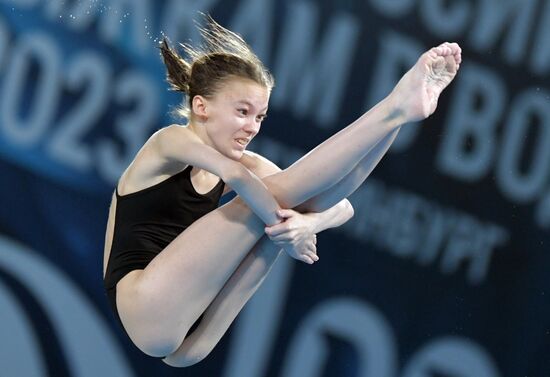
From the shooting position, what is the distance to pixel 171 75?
117 inches

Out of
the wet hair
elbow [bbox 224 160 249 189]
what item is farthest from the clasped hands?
the wet hair

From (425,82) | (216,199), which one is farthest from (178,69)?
(425,82)

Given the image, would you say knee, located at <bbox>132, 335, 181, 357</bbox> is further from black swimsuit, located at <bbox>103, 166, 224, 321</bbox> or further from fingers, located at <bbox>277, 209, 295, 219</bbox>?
fingers, located at <bbox>277, 209, 295, 219</bbox>

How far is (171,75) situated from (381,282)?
1855 millimetres

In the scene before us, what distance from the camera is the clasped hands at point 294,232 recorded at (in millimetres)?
2660

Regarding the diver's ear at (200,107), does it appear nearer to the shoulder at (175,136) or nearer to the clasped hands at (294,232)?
the shoulder at (175,136)

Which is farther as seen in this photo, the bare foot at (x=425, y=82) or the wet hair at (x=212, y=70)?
the wet hair at (x=212, y=70)

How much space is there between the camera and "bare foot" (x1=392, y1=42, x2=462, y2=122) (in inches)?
104

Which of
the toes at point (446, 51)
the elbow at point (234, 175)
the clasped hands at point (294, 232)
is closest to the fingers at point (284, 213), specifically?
the clasped hands at point (294, 232)

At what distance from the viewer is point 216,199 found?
3037 mm

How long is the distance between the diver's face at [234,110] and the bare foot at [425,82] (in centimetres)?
39

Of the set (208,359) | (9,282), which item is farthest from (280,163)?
(9,282)

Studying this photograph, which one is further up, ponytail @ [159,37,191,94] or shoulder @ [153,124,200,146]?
ponytail @ [159,37,191,94]

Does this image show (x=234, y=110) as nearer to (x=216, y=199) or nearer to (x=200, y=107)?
(x=200, y=107)
